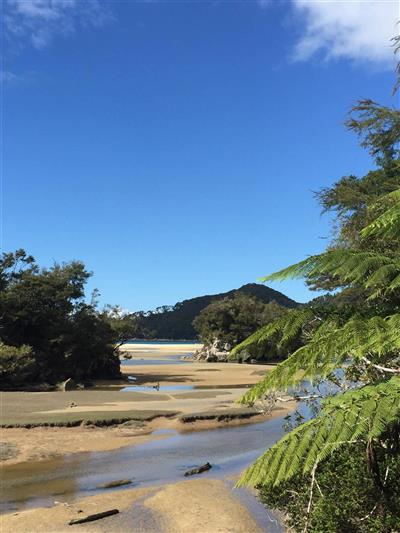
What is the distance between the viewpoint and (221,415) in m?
21.1

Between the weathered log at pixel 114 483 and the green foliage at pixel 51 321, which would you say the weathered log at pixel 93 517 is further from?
the green foliage at pixel 51 321

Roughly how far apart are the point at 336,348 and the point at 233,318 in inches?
2738

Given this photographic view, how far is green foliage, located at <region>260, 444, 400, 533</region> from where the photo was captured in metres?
6.07

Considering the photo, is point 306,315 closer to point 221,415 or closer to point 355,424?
point 355,424

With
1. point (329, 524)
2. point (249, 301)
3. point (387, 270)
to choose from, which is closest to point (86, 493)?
point (329, 524)

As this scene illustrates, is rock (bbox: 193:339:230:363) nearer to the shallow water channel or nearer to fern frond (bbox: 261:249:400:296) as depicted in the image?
the shallow water channel

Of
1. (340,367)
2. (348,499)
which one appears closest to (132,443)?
(348,499)

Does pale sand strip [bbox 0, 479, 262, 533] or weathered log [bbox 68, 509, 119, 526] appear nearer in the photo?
pale sand strip [bbox 0, 479, 262, 533]

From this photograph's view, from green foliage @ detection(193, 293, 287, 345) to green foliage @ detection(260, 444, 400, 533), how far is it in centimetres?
6316

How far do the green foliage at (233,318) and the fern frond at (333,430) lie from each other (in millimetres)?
67465

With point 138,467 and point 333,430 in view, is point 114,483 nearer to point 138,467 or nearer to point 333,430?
point 138,467

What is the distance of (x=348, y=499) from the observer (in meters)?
6.61

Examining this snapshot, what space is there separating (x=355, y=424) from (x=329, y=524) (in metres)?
3.96

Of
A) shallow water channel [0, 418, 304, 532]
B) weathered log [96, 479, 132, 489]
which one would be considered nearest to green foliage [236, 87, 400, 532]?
shallow water channel [0, 418, 304, 532]
